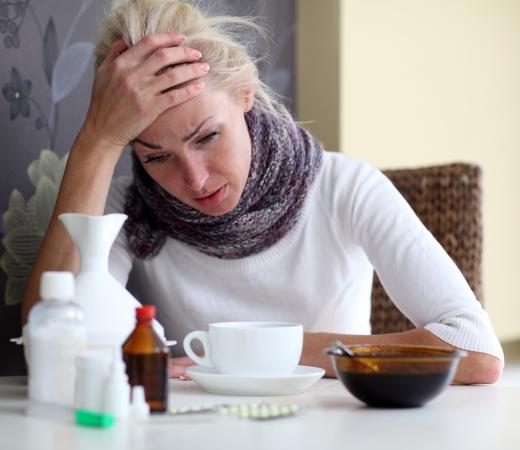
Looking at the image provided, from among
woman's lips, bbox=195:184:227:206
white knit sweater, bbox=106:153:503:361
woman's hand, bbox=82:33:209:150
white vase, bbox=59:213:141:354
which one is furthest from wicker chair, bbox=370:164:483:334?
white vase, bbox=59:213:141:354

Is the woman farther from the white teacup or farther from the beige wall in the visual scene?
the beige wall

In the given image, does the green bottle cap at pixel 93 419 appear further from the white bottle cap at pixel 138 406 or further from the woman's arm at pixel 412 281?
the woman's arm at pixel 412 281

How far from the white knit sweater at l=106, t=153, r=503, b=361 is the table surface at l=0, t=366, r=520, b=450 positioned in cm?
64

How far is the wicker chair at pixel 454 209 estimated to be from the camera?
2.00 m

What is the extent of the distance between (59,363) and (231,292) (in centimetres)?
84

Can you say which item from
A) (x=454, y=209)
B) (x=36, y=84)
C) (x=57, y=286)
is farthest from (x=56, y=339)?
(x=454, y=209)

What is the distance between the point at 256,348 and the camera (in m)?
1.12

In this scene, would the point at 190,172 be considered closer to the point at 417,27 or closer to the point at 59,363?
the point at 59,363

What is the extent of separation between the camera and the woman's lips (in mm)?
1636

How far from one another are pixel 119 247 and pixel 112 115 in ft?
1.14

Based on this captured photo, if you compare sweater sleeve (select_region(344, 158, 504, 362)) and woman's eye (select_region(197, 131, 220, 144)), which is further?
woman's eye (select_region(197, 131, 220, 144))

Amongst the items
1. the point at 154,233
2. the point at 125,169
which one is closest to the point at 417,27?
the point at 125,169

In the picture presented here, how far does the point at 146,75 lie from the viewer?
1543mm

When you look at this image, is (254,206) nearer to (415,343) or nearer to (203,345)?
(415,343)
